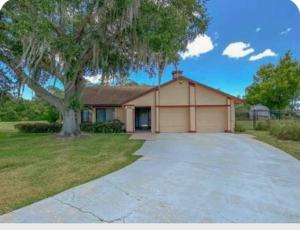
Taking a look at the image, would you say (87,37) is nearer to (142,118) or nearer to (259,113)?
(142,118)

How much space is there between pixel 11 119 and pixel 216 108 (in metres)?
28.0

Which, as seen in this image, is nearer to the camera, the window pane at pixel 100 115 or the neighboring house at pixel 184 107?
the neighboring house at pixel 184 107

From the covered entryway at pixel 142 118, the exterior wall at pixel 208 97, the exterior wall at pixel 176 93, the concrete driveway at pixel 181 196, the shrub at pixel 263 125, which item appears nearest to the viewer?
the concrete driveway at pixel 181 196

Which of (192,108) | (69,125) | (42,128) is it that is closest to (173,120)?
(192,108)

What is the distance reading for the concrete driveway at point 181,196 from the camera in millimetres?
4285

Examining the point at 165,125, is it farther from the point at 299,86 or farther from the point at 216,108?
the point at 299,86

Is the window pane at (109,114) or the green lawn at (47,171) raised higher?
the window pane at (109,114)

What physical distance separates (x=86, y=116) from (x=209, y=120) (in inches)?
374

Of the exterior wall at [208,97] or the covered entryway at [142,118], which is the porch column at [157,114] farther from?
the covered entryway at [142,118]

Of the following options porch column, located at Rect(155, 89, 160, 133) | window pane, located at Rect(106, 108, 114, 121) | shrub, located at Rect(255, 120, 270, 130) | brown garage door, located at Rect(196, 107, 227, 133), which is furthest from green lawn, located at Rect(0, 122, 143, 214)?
shrub, located at Rect(255, 120, 270, 130)

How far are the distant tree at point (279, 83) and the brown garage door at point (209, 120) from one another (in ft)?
47.5

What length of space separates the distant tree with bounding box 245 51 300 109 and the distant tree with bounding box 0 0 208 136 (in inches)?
796

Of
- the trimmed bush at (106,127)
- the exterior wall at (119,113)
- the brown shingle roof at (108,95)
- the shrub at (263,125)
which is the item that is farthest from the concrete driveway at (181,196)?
the brown shingle roof at (108,95)

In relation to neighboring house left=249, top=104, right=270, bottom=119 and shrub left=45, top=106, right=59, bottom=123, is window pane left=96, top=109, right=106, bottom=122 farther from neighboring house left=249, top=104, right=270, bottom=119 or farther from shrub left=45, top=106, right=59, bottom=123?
neighboring house left=249, top=104, right=270, bottom=119
